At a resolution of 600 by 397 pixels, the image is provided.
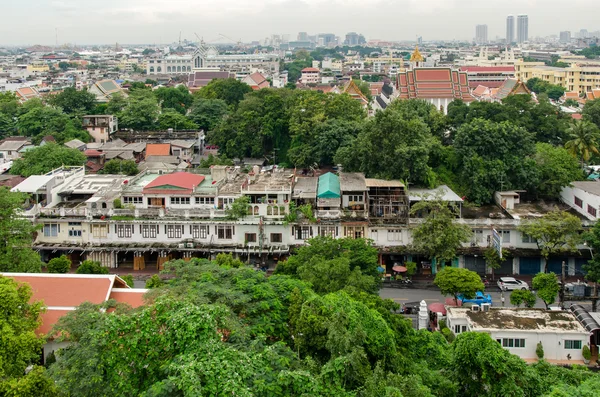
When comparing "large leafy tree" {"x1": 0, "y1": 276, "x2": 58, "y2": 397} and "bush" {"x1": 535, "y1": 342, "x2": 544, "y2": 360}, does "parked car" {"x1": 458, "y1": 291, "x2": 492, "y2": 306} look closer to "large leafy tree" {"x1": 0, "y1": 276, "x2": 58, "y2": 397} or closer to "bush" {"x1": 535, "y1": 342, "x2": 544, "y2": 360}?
"bush" {"x1": 535, "y1": 342, "x2": 544, "y2": 360}

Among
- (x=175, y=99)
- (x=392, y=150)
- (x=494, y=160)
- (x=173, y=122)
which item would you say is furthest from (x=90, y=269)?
(x=175, y=99)

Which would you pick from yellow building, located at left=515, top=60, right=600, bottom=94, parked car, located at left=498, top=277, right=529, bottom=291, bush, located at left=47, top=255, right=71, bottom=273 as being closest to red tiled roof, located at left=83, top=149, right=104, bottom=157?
bush, located at left=47, top=255, right=71, bottom=273

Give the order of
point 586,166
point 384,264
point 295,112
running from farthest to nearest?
1. point 295,112
2. point 586,166
3. point 384,264

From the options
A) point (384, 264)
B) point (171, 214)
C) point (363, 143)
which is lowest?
point (384, 264)

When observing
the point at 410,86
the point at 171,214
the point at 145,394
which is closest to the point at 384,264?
the point at 171,214

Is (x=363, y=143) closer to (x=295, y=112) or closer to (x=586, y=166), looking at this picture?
(x=295, y=112)

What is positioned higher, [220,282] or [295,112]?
[295,112]

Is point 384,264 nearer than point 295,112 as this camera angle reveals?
Yes
